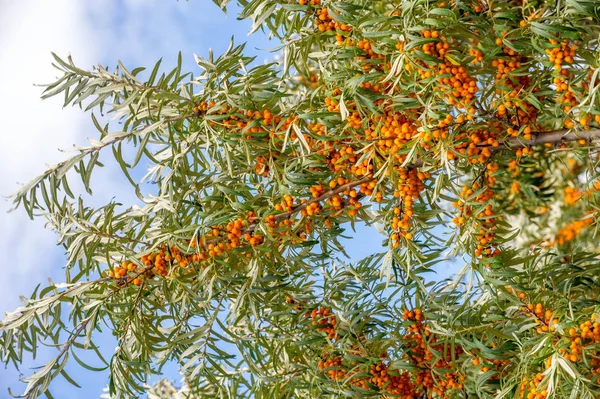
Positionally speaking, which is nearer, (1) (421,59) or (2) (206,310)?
(1) (421,59)

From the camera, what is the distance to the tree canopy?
2018 millimetres

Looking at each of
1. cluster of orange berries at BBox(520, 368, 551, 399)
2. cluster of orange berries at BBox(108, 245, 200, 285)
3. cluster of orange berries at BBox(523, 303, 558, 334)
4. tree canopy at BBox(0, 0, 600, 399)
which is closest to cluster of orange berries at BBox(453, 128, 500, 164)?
tree canopy at BBox(0, 0, 600, 399)

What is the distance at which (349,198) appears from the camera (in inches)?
89.5

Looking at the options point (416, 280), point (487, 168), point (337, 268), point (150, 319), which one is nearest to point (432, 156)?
point (487, 168)

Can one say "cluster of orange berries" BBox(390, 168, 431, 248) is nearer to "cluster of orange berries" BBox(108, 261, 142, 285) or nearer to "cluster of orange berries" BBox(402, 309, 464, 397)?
"cluster of orange berries" BBox(402, 309, 464, 397)

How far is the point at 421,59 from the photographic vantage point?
1.91 m

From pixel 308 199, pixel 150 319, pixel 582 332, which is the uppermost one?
pixel 308 199

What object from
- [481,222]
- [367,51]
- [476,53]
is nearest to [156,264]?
[367,51]

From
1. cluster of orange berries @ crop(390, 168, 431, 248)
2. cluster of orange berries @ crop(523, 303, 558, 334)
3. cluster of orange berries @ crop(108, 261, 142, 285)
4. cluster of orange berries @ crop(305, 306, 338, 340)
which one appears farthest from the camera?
cluster of orange berries @ crop(305, 306, 338, 340)

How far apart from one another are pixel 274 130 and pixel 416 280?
0.64 m

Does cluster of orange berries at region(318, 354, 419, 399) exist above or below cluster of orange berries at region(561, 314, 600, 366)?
above

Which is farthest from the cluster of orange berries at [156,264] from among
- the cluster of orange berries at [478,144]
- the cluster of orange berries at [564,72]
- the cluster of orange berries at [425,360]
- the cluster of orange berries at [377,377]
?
the cluster of orange berries at [564,72]

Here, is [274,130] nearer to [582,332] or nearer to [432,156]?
[432,156]

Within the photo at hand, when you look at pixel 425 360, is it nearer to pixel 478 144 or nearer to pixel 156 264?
pixel 478 144
